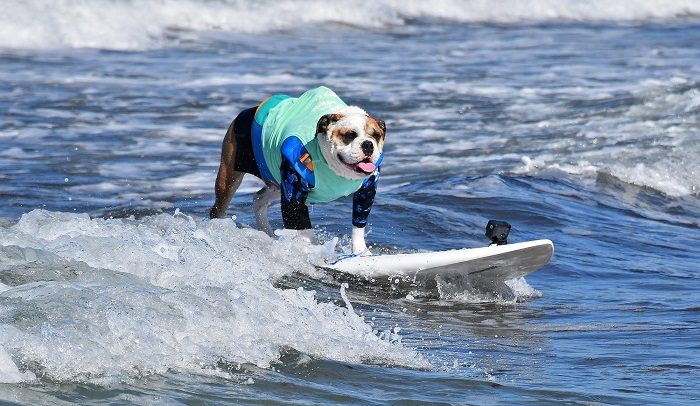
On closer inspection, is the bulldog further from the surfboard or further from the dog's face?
the surfboard

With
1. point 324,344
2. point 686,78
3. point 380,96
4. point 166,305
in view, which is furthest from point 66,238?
point 686,78

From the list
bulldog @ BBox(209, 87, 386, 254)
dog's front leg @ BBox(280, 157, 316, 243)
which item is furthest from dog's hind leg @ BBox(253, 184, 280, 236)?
dog's front leg @ BBox(280, 157, 316, 243)

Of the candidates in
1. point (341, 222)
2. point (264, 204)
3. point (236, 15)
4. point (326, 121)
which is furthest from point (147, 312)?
point (236, 15)

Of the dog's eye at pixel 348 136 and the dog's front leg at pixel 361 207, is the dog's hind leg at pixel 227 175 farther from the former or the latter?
the dog's eye at pixel 348 136

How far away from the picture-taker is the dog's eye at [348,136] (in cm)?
712

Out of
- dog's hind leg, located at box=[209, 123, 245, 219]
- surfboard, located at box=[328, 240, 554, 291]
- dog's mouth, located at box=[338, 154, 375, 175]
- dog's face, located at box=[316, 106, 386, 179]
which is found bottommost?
surfboard, located at box=[328, 240, 554, 291]

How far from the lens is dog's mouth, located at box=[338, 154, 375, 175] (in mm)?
7148

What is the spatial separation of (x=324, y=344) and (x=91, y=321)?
100 cm

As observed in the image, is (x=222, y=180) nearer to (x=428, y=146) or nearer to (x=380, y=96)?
(x=428, y=146)

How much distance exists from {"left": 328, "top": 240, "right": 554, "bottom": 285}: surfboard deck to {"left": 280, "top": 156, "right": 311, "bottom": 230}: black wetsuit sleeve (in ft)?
1.11

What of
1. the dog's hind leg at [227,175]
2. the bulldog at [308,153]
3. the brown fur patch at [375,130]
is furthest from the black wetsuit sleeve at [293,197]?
the dog's hind leg at [227,175]

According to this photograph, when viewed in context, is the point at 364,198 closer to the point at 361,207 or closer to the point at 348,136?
the point at 361,207

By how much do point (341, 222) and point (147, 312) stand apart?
437 centimetres

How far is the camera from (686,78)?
18734mm
